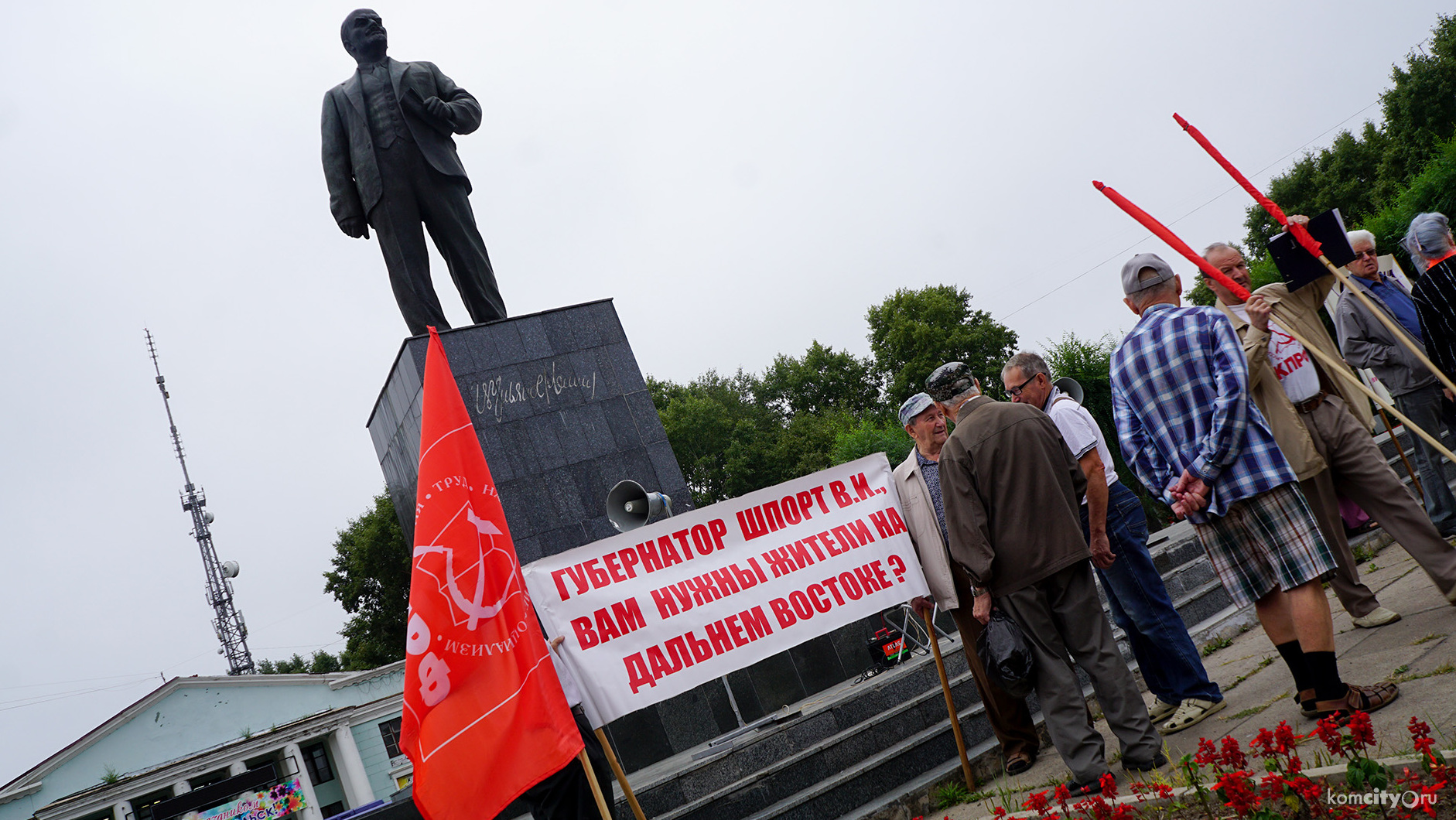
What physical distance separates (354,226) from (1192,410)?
25.0 ft

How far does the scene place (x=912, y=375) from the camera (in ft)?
154

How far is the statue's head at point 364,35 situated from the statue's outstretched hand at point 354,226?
1504mm

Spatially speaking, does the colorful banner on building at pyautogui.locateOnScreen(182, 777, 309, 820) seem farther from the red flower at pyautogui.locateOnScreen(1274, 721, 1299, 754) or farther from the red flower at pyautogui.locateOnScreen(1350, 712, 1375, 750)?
the red flower at pyautogui.locateOnScreen(1350, 712, 1375, 750)

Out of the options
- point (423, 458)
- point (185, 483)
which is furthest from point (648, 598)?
point (185, 483)

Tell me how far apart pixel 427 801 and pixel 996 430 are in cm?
266

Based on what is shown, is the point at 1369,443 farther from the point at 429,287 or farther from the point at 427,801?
the point at 429,287

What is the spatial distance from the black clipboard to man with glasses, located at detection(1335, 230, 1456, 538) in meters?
1.53

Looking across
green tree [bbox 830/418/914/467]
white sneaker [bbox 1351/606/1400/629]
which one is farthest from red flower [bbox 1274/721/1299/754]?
green tree [bbox 830/418/914/467]

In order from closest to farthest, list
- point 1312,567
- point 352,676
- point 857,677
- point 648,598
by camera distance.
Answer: point 1312,567
point 648,598
point 857,677
point 352,676

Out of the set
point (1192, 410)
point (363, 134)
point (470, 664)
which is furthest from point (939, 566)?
point (363, 134)

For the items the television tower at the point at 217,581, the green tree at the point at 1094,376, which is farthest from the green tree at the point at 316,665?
the green tree at the point at 1094,376

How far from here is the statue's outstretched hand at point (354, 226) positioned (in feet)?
29.3

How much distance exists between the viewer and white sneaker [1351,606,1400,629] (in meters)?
4.46

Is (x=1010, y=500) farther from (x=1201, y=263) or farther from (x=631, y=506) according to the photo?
(x=631, y=506)
